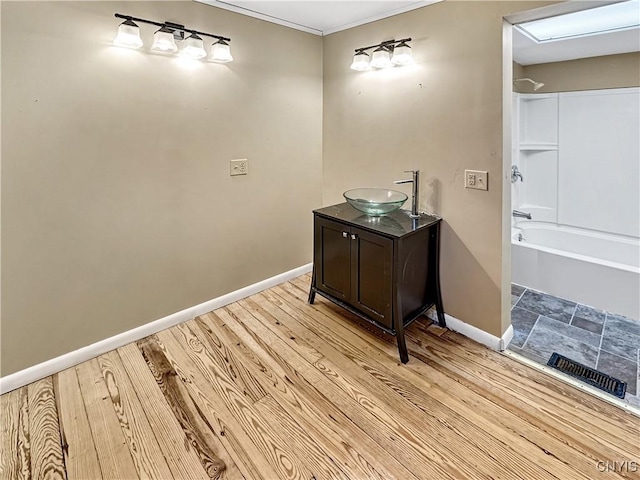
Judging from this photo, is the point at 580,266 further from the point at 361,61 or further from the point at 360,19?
the point at 360,19

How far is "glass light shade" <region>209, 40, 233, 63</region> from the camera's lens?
2.31 metres

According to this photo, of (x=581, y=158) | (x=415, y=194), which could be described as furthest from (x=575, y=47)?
(x=415, y=194)

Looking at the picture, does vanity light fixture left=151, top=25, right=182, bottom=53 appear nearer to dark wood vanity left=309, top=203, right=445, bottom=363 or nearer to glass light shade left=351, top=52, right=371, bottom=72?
glass light shade left=351, top=52, right=371, bottom=72

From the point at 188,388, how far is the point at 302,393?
0.63 m

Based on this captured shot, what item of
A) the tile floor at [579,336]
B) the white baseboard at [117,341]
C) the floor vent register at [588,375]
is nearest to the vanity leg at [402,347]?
the tile floor at [579,336]

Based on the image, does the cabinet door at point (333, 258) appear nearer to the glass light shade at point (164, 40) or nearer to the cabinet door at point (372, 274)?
the cabinet door at point (372, 274)

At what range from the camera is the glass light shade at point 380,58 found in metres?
2.41

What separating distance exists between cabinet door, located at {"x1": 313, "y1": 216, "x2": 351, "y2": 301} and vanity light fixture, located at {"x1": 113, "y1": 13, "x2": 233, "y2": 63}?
1322 mm

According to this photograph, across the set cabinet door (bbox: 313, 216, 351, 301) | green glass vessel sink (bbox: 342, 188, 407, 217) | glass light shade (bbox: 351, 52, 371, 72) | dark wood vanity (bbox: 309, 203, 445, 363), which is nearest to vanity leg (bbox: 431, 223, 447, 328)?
dark wood vanity (bbox: 309, 203, 445, 363)

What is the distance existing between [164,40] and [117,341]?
1.90m

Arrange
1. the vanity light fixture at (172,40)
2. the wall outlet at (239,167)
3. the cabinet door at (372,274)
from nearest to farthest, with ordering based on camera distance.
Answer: the vanity light fixture at (172,40) < the cabinet door at (372,274) < the wall outlet at (239,167)

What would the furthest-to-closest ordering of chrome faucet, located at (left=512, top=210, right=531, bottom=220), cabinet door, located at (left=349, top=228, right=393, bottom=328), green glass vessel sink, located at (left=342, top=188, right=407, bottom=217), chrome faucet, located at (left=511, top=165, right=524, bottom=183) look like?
chrome faucet, located at (left=511, top=165, right=524, bottom=183) < chrome faucet, located at (left=512, top=210, right=531, bottom=220) < green glass vessel sink, located at (left=342, top=188, right=407, bottom=217) < cabinet door, located at (left=349, top=228, right=393, bottom=328)

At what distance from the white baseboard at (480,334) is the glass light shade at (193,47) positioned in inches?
95.2

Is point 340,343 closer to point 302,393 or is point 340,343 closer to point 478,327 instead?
point 302,393
